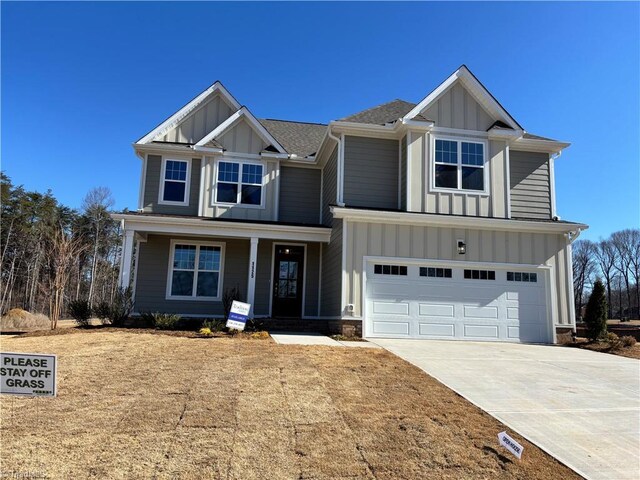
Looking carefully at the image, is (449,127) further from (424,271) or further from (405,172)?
(424,271)

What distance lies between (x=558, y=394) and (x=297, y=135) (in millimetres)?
14037

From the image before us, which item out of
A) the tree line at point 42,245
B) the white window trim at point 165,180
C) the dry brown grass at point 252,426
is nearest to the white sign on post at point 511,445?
the dry brown grass at point 252,426

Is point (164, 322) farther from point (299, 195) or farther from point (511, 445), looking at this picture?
point (511, 445)

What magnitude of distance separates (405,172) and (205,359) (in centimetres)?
850

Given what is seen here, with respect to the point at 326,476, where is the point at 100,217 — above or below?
above

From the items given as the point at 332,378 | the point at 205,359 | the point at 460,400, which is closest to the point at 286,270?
the point at 205,359

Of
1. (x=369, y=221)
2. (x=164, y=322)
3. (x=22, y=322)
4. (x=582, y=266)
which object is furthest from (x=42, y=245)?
(x=582, y=266)

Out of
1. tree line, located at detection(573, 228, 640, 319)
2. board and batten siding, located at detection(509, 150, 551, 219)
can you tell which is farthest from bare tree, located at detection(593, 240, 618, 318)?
board and batten siding, located at detection(509, 150, 551, 219)

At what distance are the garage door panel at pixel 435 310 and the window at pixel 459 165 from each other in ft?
11.9

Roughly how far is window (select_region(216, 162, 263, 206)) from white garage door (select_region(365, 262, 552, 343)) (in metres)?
5.41

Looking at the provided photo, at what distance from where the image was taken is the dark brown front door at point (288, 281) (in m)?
15.3

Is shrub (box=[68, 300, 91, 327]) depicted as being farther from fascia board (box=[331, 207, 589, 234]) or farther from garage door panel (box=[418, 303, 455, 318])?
garage door panel (box=[418, 303, 455, 318])

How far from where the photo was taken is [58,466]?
369cm

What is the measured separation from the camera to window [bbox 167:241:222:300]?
15.0 m
